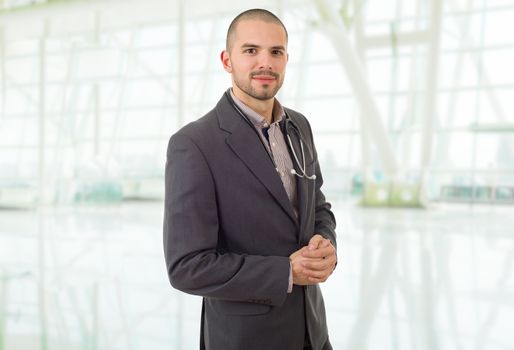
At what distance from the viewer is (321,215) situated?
2322 millimetres

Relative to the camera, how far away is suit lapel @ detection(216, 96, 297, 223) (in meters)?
1.86

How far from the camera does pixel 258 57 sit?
1.90m

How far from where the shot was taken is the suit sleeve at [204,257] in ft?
5.81

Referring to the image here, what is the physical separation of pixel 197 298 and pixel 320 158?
2157 cm

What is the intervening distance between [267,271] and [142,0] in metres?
15.4

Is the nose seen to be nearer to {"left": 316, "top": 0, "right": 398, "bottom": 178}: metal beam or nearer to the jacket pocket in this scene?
the jacket pocket

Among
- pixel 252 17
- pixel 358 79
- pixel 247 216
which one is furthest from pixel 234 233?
pixel 358 79

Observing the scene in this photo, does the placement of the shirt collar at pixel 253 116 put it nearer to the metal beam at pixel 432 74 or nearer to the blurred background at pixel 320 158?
the blurred background at pixel 320 158

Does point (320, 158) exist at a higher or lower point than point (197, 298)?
higher

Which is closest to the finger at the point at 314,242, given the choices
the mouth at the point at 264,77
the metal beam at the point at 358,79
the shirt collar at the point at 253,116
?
the shirt collar at the point at 253,116

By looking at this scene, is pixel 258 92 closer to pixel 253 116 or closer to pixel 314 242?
pixel 253 116

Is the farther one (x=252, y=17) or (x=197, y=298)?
(x=197, y=298)

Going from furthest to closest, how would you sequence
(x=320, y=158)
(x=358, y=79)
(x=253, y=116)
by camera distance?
(x=320, y=158) → (x=358, y=79) → (x=253, y=116)

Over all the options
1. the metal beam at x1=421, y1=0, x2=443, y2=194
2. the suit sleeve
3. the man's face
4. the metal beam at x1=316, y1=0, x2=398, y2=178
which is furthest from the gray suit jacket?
the metal beam at x1=421, y1=0, x2=443, y2=194
